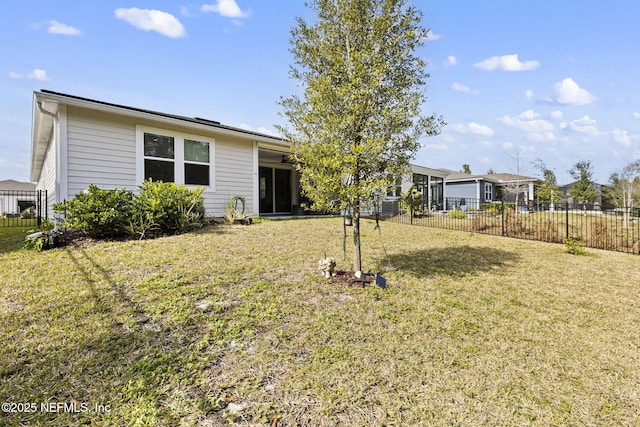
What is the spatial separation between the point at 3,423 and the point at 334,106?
4194mm

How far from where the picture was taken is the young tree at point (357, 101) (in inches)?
152

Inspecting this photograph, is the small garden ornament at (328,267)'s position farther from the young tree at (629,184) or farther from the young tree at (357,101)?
the young tree at (629,184)

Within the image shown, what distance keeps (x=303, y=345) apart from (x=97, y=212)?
5.67 metres

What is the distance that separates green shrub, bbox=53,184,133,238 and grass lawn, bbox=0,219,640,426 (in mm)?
1055

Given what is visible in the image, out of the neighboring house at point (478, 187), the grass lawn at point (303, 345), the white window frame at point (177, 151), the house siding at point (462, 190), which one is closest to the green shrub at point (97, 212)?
the grass lawn at point (303, 345)

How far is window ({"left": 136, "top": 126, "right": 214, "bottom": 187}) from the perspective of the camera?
8.15 metres

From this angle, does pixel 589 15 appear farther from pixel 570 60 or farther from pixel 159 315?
pixel 159 315

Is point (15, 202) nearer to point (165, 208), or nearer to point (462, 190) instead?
point (165, 208)

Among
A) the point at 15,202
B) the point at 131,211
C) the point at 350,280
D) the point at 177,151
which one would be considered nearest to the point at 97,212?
the point at 131,211

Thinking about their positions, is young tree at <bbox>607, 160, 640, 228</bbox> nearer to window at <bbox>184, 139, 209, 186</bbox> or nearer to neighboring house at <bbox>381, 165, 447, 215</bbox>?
neighboring house at <bbox>381, 165, 447, 215</bbox>

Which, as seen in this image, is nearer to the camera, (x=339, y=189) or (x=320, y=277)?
(x=339, y=189)

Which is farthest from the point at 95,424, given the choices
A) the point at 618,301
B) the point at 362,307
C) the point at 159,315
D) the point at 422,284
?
the point at 618,301

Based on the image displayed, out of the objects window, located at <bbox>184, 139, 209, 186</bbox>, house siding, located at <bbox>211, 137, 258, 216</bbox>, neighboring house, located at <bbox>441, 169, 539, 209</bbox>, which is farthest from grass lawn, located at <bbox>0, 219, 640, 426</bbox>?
neighboring house, located at <bbox>441, 169, 539, 209</bbox>

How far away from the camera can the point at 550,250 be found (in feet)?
22.6
